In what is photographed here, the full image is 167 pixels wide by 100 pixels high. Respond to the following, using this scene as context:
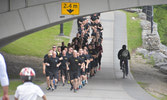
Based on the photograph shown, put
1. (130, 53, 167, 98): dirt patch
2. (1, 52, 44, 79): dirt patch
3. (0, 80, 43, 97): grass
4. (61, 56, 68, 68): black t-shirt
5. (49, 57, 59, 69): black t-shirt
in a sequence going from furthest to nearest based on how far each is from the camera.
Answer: (1, 52, 44, 79): dirt patch < (130, 53, 167, 98): dirt patch < (61, 56, 68, 68): black t-shirt < (49, 57, 59, 69): black t-shirt < (0, 80, 43, 97): grass

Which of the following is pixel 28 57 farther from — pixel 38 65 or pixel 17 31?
pixel 17 31

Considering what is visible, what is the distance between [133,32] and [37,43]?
7.89 metres

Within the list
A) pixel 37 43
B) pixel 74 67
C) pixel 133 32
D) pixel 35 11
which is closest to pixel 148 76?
pixel 74 67

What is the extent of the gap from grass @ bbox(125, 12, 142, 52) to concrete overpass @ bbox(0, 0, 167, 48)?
9388 millimetres

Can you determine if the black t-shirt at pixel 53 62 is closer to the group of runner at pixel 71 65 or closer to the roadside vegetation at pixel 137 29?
the group of runner at pixel 71 65

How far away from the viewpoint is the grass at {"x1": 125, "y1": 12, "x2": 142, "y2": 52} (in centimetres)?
3084

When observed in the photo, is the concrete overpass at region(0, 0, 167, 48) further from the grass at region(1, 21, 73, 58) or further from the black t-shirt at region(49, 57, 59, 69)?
the grass at region(1, 21, 73, 58)

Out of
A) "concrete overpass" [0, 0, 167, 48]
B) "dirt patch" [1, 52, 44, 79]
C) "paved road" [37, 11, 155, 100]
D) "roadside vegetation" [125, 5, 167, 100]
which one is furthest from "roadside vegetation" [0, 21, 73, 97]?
"concrete overpass" [0, 0, 167, 48]

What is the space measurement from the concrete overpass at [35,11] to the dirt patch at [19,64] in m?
2.84

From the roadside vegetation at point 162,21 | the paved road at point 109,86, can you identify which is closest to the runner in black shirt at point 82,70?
the paved road at point 109,86

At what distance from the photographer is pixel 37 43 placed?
30.3 m

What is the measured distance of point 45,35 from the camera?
32750 mm

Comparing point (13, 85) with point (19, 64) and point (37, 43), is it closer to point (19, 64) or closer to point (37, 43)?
point (19, 64)

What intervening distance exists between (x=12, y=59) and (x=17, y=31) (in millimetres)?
6362
